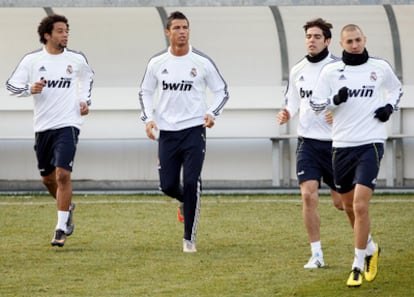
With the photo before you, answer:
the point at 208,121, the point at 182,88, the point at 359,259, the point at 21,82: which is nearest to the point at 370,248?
the point at 359,259

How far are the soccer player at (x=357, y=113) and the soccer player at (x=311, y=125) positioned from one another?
84 centimetres

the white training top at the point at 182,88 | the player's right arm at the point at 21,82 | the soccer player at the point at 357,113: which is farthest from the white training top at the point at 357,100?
the player's right arm at the point at 21,82

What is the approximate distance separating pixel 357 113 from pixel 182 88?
2.69m

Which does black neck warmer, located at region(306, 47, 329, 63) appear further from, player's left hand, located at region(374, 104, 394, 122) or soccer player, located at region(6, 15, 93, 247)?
soccer player, located at region(6, 15, 93, 247)

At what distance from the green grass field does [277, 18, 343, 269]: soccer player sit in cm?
66

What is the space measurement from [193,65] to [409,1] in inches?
184

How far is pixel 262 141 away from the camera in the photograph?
2098 centimetres

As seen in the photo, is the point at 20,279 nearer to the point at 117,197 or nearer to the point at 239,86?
the point at 117,197

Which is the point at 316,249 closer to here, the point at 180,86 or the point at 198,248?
the point at 198,248

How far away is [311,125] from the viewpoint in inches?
486

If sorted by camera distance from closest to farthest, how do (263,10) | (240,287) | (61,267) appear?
(240,287) < (61,267) < (263,10)

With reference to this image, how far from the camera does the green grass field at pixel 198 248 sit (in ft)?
34.9

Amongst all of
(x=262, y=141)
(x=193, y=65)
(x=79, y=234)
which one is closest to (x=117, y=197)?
(x=262, y=141)

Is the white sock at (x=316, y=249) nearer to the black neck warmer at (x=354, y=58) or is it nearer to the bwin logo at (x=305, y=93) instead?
the bwin logo at (x=305, y=93)
